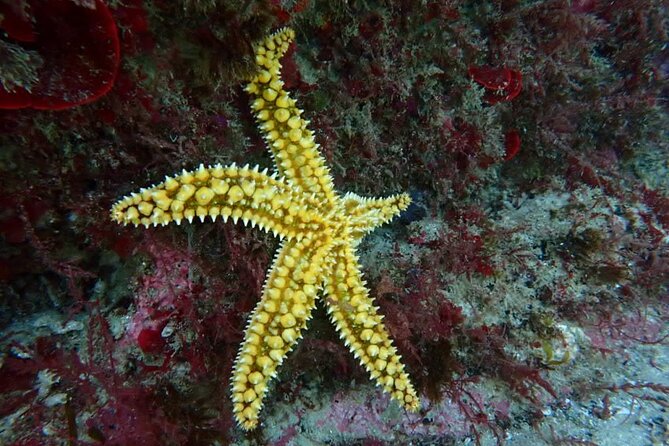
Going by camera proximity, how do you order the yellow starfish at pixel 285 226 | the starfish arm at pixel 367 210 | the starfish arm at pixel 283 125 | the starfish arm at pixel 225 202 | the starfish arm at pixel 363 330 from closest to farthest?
1. the starfish arm at pixel 225 202
2. the yellow starfish at pixel 285 226
3. the starfish arm at pixel 283 125
4. the starfish arm at pixel 363 330
5. the starfish arm at pixel 367 210

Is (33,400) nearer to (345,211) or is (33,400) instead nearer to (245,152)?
(245,152)

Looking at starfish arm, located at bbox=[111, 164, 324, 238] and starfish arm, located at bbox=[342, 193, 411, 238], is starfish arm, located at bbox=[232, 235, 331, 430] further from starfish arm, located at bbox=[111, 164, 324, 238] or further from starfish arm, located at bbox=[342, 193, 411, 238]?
starfish arm, located at bbox=[342, 193, 411, 238]

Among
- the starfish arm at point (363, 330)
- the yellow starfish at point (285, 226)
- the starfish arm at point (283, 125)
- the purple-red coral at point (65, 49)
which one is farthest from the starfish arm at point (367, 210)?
the purple-red coral at point (65, 49)

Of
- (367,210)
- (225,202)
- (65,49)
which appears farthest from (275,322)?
(65,49)

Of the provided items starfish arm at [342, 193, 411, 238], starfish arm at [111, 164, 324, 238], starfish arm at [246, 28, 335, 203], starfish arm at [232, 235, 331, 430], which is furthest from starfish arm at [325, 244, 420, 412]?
starfish arm at [246, 28, 335, 203]

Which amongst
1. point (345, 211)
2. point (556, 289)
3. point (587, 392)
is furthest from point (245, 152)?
point (587, 392)

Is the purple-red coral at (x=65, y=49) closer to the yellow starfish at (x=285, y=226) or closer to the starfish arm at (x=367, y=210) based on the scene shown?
the yellow starfish at (x=285, y=226)

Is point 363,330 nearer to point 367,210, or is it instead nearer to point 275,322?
point 275,322
